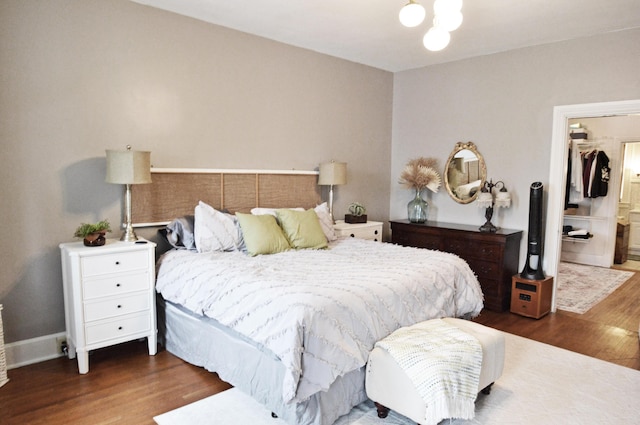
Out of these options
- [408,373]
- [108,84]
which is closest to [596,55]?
[408,373]

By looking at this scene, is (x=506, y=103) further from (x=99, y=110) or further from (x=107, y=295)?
(x=107, y=295)

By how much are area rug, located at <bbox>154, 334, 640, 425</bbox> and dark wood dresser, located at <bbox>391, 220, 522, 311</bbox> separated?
4.04ft

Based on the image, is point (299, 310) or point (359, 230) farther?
point (359, 230)

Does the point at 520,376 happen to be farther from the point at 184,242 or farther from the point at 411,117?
the point at 411,117

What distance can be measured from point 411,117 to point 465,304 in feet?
10.00

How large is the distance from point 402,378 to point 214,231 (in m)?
1.93

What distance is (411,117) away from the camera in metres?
5.66

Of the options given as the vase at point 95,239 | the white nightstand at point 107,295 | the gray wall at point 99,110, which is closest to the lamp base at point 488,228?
the gray wall at point 99,110

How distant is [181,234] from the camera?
3590 mm

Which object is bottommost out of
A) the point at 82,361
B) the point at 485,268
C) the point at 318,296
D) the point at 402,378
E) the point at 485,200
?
the point at 82,361

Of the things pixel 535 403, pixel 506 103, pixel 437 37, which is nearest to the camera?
pixel 437 37

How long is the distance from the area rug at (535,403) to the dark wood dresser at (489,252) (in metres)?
1.23

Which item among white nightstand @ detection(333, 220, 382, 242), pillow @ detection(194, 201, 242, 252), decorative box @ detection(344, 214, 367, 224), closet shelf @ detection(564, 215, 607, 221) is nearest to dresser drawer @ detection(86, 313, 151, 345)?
pillow @ detection(194, 201, 242, 252)

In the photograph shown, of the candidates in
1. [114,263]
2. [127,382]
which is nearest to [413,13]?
[114,263]
